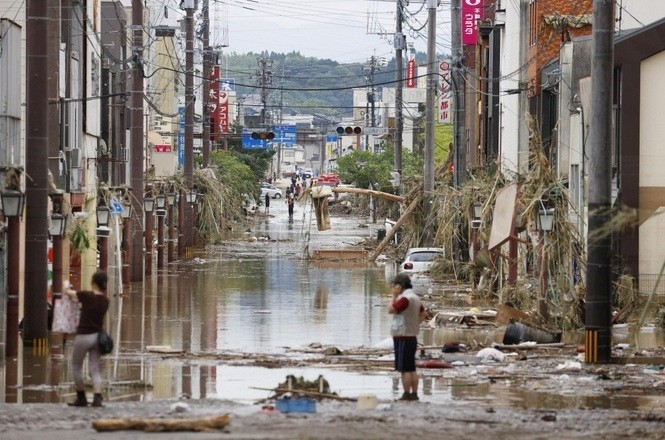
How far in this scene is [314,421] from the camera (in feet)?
50.2

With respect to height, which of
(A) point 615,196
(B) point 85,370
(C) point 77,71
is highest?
(C) point 77,71

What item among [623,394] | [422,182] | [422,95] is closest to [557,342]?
[623,394]

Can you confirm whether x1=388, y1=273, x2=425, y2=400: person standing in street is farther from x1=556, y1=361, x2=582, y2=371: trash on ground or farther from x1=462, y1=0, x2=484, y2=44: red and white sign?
x1=462, y1=0, x2=484, y2=44: red and white sign

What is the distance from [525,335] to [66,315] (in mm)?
11583

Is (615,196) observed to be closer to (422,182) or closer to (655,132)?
(655,132)

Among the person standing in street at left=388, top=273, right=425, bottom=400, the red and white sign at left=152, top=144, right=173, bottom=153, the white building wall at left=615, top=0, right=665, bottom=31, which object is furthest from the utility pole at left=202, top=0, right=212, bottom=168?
the person standing in street at left=388, top=273, right=425, bottom=400

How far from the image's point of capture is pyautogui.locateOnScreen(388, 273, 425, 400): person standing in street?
18.5m

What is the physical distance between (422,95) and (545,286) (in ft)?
177

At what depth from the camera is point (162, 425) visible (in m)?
14.4

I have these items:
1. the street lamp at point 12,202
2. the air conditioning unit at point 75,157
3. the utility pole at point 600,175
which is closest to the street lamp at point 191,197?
the air conditioning unit at point 75,157

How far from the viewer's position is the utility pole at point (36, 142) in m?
24.1

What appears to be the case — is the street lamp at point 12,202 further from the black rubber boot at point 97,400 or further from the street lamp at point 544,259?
the street lamp at point 544,259

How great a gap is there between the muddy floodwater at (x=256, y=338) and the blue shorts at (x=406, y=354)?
476mm

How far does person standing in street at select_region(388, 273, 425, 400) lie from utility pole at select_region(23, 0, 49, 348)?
8.18 m
